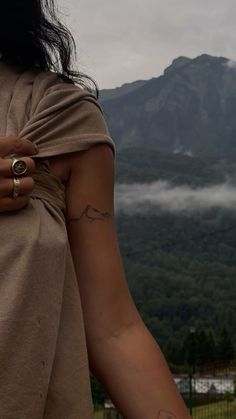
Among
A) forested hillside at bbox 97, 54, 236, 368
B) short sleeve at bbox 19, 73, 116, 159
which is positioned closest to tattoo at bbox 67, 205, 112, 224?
short sleeve at bbox 19, 73, 116, 159

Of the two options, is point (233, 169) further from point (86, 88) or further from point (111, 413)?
point (86, 88)

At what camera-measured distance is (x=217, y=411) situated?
20938 mm

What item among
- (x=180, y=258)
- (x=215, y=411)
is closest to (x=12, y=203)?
(x=215, y=411)

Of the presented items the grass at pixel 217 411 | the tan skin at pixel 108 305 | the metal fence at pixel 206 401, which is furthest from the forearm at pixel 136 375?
the grass at pixel 217 411

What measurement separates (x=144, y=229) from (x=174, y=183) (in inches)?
1112

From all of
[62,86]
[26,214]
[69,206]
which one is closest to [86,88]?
[62,86]

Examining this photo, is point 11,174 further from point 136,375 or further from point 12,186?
point 136,375

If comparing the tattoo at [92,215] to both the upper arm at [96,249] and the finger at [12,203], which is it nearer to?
the upper arm at [96,249]

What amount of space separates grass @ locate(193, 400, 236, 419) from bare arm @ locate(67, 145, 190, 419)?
60.0ft

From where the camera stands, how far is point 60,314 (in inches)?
41.6

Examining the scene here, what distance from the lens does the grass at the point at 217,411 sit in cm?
1933

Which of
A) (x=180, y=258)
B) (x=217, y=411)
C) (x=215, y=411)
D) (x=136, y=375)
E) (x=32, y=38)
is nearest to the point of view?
(x=136, y=375)

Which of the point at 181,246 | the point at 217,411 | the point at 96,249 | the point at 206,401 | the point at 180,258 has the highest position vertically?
the point at 96,249

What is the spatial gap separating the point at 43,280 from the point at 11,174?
17 centimetres
